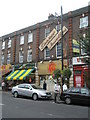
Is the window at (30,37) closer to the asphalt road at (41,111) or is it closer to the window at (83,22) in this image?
the window at (83,22)

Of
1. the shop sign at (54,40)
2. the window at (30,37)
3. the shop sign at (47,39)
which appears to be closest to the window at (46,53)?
the shop sign at (47,39)

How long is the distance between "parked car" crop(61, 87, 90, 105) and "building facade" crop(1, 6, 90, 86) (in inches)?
219

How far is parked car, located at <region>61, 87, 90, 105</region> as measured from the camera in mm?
13546

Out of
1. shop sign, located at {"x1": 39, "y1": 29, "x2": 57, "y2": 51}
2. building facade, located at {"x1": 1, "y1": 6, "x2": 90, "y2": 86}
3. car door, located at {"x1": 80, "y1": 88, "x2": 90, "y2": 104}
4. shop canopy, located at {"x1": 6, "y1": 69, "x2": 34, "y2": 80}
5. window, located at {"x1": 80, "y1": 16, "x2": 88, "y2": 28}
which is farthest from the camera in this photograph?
shop canopy, located at {"x1": 6, "y1": 69, "x2": 34, "y2": 80}

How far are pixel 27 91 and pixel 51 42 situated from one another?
850 cm

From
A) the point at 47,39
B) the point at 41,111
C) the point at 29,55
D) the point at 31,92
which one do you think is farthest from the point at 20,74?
the point at 41,111

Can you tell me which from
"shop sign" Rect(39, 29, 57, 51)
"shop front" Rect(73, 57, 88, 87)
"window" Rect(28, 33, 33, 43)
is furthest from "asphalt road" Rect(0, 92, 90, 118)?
"window" Rect(28, 33, 33, 43)

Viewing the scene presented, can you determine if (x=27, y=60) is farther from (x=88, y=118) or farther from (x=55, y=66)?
(x=88, y=118)

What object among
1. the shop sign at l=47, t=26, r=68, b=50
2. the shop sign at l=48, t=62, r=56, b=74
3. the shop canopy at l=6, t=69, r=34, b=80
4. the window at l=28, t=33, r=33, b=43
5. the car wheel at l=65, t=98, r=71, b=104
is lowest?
the car wheel at l=65, t=98, r=71, b=104

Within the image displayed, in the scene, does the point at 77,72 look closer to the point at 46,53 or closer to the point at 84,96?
the point at 46,53

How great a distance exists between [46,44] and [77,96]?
11642 mm

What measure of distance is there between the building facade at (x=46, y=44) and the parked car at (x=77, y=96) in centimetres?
557

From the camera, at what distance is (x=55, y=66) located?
22656 millimetres

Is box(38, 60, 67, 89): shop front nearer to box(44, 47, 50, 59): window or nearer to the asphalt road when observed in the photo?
box(44, 47, 50, 59): window
